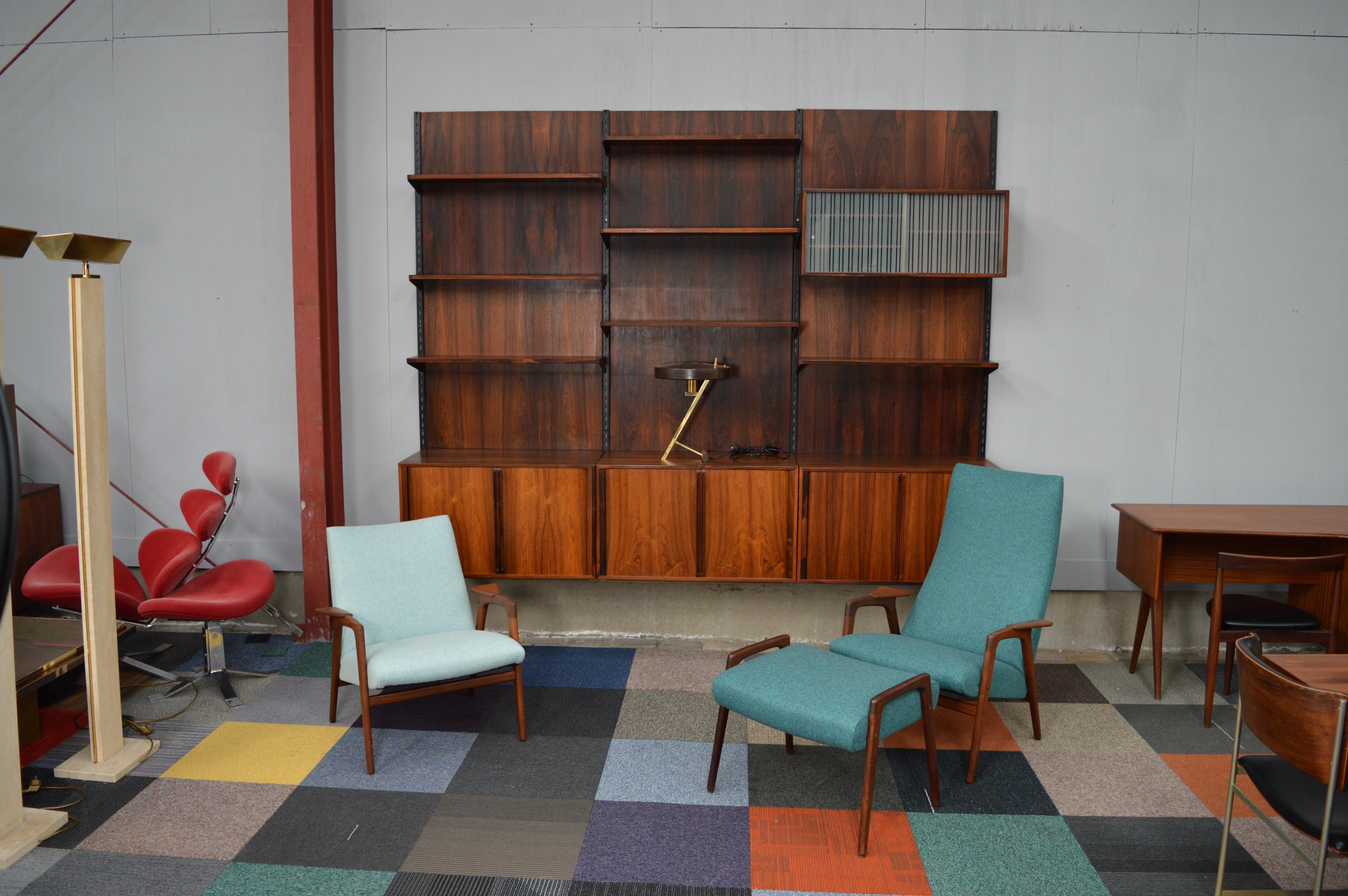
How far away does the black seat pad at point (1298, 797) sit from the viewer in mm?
2021

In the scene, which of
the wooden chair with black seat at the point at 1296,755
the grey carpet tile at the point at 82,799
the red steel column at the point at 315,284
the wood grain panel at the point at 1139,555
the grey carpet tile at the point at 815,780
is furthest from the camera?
the red steel column at the point at 315,284

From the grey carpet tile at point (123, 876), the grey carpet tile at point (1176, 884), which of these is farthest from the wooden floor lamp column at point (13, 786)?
the grey carpet tile at point (1176, 884)

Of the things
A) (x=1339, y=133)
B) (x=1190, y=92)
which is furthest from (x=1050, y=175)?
(x=1339, y=133)

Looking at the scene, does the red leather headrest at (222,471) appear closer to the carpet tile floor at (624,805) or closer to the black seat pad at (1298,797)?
the carpet tile floor at (624,805)

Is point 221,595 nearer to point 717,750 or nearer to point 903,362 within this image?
point 717,750

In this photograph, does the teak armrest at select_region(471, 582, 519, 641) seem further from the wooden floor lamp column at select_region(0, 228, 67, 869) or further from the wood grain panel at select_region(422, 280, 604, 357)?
the wooden floor lamp column at select_region(0, 228, 67, 869)

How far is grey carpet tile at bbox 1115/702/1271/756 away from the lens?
3451 mm

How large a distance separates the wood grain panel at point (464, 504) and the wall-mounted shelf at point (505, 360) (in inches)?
21.7

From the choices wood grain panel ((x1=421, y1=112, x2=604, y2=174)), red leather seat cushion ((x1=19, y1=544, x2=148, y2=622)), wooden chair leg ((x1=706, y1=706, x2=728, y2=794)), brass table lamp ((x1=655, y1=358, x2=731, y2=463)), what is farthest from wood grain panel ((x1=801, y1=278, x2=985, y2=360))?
red leather seat cushion ((x1=19, y1=544, x2=148, y2=622))

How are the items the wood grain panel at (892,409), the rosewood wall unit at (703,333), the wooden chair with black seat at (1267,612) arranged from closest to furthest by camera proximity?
the wooden chair with black seat at (1267,612), the rosewood wall unit at (703,333), the wood grain panel at (892,409)

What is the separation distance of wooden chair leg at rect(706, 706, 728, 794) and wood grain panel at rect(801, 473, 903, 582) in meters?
1.30

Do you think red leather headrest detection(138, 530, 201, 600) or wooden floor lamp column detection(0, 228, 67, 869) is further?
red leather headrest detection(138, 530, 201, 600)

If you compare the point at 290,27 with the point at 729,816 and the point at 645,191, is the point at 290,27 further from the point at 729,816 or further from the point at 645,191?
the point at 729,816

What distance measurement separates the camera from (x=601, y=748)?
11.2 ft
